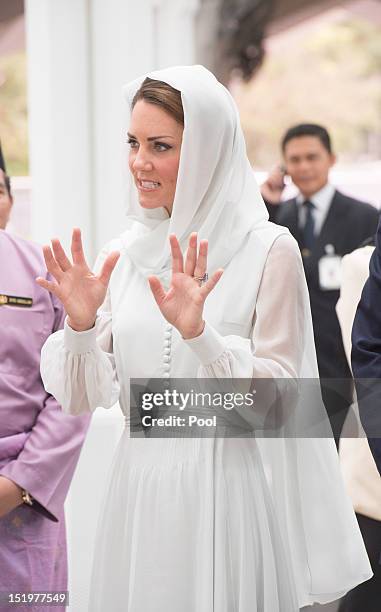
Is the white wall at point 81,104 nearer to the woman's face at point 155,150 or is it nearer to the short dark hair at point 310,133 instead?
the short dark hair at point 310,133

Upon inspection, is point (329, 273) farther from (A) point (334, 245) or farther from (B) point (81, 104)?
(B) point (81, 104)

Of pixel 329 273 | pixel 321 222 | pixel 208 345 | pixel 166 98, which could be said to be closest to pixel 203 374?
pixel 208 345

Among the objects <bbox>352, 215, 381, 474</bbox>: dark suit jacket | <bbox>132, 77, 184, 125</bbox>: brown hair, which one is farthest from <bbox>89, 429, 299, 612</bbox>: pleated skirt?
<bbox>132, 77, 184, 125</bbox>: brown hair

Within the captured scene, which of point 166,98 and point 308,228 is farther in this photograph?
point 308,228

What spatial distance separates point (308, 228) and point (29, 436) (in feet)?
7.86

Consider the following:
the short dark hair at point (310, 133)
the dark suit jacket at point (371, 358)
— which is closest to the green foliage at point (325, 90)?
→ the short dark hair at point (310, 133)

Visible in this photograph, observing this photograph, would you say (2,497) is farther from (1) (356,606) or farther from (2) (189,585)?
(1) (356,606)

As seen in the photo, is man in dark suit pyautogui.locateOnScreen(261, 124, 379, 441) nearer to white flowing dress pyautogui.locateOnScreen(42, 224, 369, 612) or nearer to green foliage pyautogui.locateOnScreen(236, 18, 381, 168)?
white flowing dress pyautogui.locateOnScreen(42, 224, 369, 612)

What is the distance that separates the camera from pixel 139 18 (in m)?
4.27

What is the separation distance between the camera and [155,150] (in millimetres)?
1708

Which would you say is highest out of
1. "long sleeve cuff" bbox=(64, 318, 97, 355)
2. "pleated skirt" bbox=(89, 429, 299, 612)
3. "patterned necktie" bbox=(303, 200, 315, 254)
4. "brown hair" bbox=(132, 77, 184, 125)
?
"brown hair" bbox=(132, 77, 184, 125)

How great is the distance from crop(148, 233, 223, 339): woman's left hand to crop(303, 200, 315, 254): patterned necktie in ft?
8.24

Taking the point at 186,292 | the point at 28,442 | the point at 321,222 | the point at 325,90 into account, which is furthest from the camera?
the point at 325,90

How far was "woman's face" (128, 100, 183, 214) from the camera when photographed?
5.57ft
